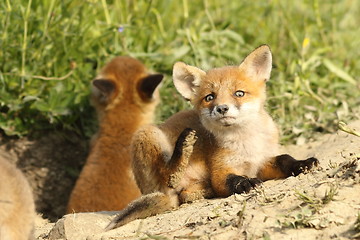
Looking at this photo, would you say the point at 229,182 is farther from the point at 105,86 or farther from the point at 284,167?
the point at 105,86

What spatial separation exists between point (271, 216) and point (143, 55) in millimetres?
4180

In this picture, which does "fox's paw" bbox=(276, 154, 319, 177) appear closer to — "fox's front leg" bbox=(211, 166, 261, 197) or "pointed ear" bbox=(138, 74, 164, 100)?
"fox's front leg" bbox=(211, 166, 261, 197)

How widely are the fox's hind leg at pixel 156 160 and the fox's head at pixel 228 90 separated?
29 centimetres

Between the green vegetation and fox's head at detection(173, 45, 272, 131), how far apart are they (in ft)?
5.28

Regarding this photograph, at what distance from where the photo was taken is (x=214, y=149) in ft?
17.4

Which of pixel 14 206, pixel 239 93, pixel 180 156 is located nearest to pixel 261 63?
pixel 239 93

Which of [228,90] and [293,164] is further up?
[228,90]

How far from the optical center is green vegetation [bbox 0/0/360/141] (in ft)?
23.9

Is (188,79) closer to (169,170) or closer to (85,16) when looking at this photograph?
(169,170)

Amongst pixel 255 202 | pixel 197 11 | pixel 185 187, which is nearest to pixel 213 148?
pixel 185 187

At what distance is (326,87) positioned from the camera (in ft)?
26.1

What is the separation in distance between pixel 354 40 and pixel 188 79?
4433mm

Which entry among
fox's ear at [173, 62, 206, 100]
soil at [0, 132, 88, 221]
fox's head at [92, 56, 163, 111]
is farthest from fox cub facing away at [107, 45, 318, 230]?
soil at [0, 132, 88, 221]

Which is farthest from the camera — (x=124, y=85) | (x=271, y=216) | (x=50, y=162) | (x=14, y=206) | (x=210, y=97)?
(x=50, y=162)
